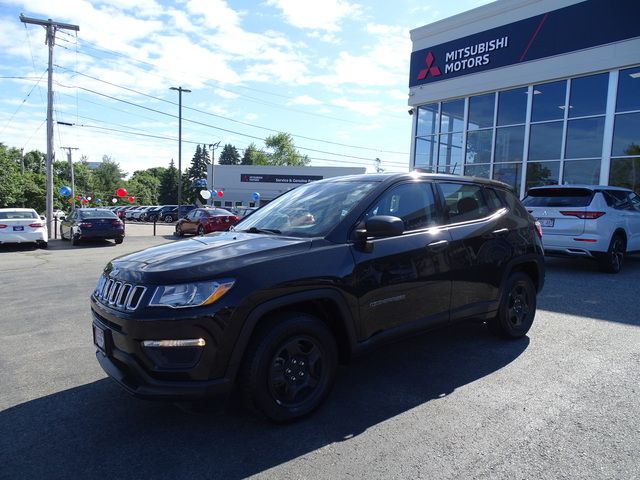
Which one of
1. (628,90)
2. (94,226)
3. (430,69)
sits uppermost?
(430,69)

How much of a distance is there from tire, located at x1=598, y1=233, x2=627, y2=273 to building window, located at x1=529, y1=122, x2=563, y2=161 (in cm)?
784

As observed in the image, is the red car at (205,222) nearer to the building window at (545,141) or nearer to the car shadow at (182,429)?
the building window at (545,141)

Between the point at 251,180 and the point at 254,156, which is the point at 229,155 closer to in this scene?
the point at 254,156

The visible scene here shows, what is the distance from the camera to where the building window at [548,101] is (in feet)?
51.4

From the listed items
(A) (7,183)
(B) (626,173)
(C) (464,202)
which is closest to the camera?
(C) (464,202)

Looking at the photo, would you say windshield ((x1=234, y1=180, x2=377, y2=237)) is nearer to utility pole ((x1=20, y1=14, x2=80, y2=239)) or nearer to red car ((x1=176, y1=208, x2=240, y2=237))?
red car ((x1=176, y1=208, x2=240, y2=237))

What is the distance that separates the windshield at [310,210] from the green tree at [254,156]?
98.5 m

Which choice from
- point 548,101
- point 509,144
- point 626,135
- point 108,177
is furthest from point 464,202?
point 108,177

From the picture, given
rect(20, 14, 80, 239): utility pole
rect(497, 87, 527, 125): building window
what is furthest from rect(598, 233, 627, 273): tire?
rect(20, 14, 80, 239): utility pole

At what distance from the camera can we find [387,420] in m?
3.11

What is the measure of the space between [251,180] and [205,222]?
39677 mm

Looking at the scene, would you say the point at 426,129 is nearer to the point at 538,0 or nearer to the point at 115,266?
the point at 538,0

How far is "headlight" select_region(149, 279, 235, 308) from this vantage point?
2668 mm

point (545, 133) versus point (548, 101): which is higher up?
point (548, 101)
